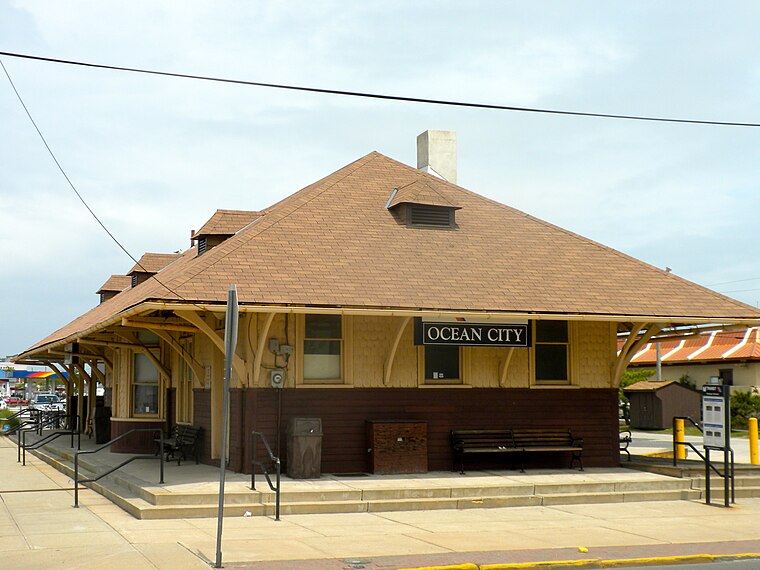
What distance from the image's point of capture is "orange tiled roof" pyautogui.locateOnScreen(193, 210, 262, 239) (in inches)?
846

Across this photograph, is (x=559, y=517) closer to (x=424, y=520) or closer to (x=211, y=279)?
(x=424, y=520)

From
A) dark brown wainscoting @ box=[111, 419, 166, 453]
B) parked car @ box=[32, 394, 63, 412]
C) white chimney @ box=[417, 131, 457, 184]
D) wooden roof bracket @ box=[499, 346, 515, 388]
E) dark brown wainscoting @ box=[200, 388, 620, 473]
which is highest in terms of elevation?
white chimney @ box=[417, 131, 457, 184]

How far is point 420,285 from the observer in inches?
715

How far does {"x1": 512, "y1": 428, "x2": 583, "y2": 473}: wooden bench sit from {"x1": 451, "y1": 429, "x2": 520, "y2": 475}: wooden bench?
19cm

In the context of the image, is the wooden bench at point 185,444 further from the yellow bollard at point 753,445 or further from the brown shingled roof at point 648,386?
the brown shingled roof at point 648,386

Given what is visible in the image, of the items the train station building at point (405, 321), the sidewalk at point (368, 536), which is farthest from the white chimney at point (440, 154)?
the sidewalk at point (368, 536)

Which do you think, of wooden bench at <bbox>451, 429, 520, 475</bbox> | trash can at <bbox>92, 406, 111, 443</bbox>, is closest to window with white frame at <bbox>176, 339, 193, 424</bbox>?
trash can at <bbox>92, 406, 111, 443</bbox>

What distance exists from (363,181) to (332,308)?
6.53m

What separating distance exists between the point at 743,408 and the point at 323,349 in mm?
27445

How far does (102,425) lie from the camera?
27594 millimetres

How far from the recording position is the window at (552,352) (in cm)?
1953

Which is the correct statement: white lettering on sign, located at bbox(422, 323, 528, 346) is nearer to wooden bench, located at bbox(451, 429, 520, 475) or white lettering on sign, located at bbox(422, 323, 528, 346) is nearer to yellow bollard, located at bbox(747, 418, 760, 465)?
wooden bench, located at bbox(451, 429, 520, 475)

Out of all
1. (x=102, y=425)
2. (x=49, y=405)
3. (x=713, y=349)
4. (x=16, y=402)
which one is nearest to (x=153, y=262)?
(x=102, y=425)

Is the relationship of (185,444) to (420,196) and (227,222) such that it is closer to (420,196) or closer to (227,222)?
(227,222)
